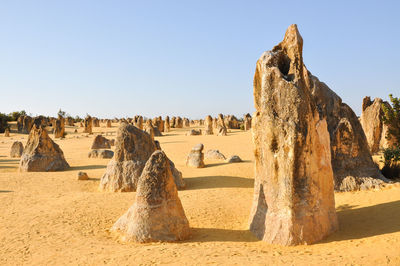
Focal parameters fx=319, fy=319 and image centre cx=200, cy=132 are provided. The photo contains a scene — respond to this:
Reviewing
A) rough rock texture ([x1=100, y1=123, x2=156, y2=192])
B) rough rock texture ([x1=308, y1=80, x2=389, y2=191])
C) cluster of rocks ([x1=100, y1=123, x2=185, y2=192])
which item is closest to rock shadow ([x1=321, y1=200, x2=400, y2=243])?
rough rock texture ([x1=308, y1=80, x2=389, y2=191])

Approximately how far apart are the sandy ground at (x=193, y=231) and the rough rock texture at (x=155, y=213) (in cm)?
27

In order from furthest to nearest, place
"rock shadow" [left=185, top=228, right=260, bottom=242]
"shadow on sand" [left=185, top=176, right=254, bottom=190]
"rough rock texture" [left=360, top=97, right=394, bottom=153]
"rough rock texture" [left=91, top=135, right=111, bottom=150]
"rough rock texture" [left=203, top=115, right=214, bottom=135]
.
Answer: "rough rock texture" [left=203, top=115, right=214, bottom=135] → "rough rock texture" [left=91, top=135, right=111, bottom=150] → "rough rock texture" [left=360, top=97, right=394, bottom=153] → "shadow on sand" [left=185, top=176, right=254, bottom=190] → "rock shadow" [left=185, top=228, right=260, bottom=242]

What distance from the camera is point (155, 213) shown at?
6250 mm

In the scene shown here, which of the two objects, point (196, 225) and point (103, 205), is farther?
point (103, 205)

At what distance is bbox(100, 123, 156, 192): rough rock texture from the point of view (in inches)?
413

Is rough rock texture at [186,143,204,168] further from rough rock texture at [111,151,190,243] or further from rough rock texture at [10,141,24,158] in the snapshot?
rough rock texture at [10,141,24,158]

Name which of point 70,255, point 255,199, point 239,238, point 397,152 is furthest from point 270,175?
point 397,152

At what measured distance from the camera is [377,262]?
4820mm

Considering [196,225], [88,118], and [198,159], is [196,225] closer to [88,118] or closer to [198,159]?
[198,159]

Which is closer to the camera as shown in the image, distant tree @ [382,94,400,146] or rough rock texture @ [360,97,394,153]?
distant tree @ [382,94,400,146]

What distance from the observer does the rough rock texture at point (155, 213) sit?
6160mm

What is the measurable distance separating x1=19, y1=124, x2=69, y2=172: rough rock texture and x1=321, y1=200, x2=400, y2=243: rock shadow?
12113mm

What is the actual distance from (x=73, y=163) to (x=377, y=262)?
15.1m


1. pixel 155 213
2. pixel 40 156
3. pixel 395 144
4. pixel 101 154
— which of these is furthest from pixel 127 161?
pixel 395 144
